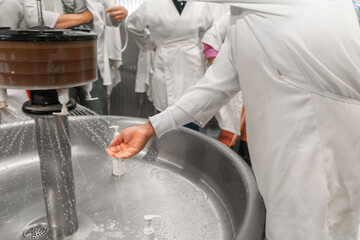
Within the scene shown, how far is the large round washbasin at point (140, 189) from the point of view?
1024 mm

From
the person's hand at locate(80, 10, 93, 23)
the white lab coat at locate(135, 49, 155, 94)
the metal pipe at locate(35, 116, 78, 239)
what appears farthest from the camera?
the white lab coat at locate(135, 49, 155, 94)

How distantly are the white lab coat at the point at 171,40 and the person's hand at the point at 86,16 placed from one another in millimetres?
323

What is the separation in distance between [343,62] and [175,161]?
104 centimetres

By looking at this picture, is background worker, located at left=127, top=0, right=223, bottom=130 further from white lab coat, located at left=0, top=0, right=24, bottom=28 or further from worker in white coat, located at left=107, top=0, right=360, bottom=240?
worker in white coat, located at left=107, top=0, right=360, bottom=240

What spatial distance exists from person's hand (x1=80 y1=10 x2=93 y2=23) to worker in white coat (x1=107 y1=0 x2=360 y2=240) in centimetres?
139

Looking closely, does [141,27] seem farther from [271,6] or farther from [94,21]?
[271,6]

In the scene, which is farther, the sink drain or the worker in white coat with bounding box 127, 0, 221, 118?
the worker in white coat with bounding box 127, 0, 221, 118

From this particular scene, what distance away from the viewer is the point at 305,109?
2.02ft

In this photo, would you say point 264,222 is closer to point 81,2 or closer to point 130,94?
point 81,2

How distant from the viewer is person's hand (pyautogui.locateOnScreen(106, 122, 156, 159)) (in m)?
0.97

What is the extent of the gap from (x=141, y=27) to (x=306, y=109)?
1.69m

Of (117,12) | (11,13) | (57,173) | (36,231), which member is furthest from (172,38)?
(36,231)

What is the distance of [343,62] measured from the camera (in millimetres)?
571

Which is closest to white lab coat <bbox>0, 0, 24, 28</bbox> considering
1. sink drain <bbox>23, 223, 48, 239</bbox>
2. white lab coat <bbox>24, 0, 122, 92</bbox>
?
white lab coat <bbox>24, 0, 122, 92</bbox>
